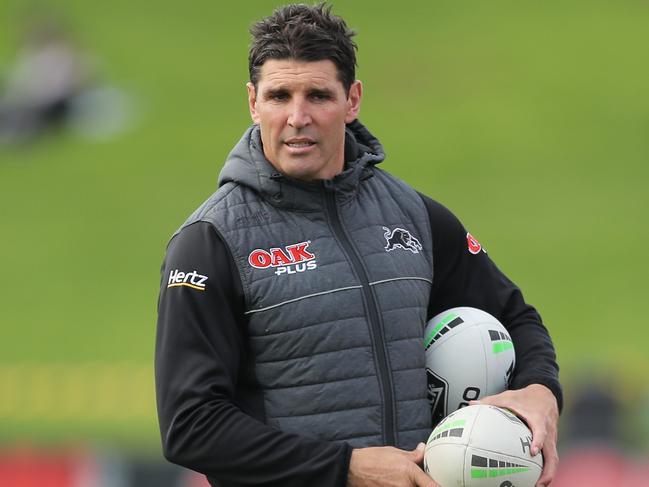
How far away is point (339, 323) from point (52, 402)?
55.0 feet

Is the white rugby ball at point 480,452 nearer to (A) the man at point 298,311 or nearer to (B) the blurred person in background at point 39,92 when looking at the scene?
(A) the man at point 298,311

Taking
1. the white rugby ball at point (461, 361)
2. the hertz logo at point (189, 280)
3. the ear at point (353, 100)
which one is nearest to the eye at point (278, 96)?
the ear at point (353, 100)

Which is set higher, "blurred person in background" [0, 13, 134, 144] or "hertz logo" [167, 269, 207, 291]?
"blurred person in background" [0, 13, 134, 144]

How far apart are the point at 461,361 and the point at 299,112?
0.99 meters

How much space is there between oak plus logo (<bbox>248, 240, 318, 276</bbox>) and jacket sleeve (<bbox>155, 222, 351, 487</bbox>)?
0.28ft

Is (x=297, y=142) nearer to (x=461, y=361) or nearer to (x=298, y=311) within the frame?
(x=298, y=311)

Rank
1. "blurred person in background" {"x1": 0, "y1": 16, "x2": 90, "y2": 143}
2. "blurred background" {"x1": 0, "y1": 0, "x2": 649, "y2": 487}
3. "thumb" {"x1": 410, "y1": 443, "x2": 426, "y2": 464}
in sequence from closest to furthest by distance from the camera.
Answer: "thumb" {"x1": 410, "y1": 443, "x2": 426, "y2": 464}, "blurred background" {"x1": 0, "y1": 0, "x2": 649, "y2": 487}, "blurred person in background" {"x1": 0, "y1": 16, "x2": 90, "y2": 143}

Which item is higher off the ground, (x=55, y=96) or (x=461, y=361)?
(x=55, y=96)

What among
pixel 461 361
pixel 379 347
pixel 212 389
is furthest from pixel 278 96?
pixel 461 361

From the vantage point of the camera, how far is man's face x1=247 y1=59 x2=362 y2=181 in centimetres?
466

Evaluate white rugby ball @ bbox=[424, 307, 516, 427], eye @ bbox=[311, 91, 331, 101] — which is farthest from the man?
white rugby ball @ bbox=[424, 307, 516, 427]

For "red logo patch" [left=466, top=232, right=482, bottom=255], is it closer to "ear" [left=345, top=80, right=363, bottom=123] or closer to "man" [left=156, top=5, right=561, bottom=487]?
"man" [left=156, top=5, right=561, bottom=487]

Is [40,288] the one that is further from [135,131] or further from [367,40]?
[367,40]

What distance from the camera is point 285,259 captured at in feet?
15.2
